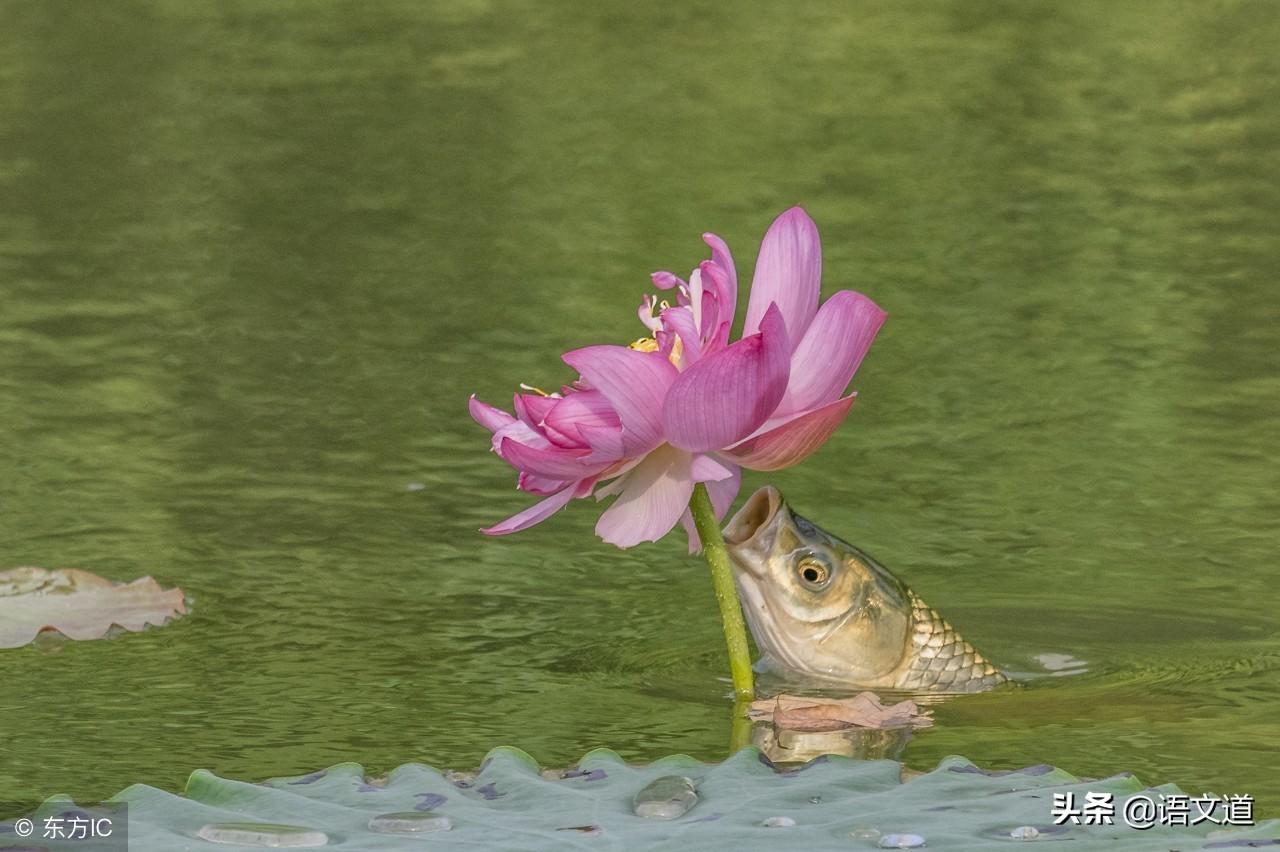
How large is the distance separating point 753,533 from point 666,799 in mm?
1183

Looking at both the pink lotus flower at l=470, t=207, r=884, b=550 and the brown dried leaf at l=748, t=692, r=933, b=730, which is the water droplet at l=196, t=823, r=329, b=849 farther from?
the brown dried leaf at l=748, t=692, r=933, b=730

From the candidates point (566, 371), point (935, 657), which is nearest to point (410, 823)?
point (935, 657)

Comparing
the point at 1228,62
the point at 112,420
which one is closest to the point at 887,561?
the point at 112,420

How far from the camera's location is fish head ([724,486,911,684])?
354 centimetres

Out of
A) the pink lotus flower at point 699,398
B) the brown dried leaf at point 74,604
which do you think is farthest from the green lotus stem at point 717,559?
the brown dried leaf at point 74,604

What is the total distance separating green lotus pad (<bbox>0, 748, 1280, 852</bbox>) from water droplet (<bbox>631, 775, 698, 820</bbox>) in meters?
0.01

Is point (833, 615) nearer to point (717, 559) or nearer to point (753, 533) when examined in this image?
point (753, 533)

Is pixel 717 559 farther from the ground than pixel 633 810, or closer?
farther from the ground

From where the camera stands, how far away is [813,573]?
3574mm

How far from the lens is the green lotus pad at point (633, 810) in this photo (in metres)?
2.23

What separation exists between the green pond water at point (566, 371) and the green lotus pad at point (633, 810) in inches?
27.5

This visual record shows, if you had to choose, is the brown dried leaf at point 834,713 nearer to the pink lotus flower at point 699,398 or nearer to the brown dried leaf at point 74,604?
the pink lotus flower at point 699,398

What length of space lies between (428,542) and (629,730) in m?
1.44

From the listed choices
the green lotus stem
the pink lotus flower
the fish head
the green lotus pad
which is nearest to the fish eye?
the fish head
